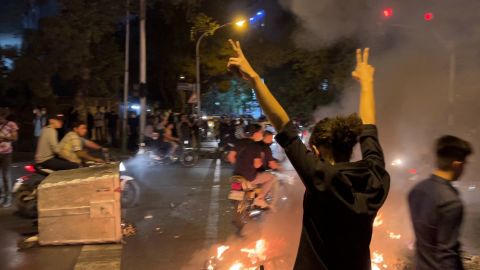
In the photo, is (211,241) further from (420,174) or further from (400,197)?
(420,174)

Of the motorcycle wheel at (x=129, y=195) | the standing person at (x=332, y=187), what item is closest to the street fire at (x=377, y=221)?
the motorcycle wheel at (x=129, y=195)

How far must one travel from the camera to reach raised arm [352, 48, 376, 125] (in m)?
2.32

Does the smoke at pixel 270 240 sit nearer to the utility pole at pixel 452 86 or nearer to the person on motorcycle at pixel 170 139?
the utility pole at pixel 452 86

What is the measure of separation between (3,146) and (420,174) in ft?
23.6

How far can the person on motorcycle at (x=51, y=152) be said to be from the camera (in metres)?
6.86

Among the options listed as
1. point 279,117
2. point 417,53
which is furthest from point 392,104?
point 279,117

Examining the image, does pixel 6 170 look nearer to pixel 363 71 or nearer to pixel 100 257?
pixel 100 257

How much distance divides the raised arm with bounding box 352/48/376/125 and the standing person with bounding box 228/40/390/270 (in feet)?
0.74

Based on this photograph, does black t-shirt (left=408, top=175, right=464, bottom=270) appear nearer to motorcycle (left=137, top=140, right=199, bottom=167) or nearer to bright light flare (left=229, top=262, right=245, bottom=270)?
bright light flare (left=229, top=262, right=245, bottom=270)

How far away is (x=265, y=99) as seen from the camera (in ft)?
6.47

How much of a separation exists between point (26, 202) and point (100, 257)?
2295mm

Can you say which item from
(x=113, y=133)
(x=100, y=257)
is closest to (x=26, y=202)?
(x=100, y=257)

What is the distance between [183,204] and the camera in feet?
27.6

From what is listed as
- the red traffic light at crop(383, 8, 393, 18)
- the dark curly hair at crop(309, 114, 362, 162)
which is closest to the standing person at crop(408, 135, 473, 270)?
the dark curly hair at crop(309, 114, 362, 162)
